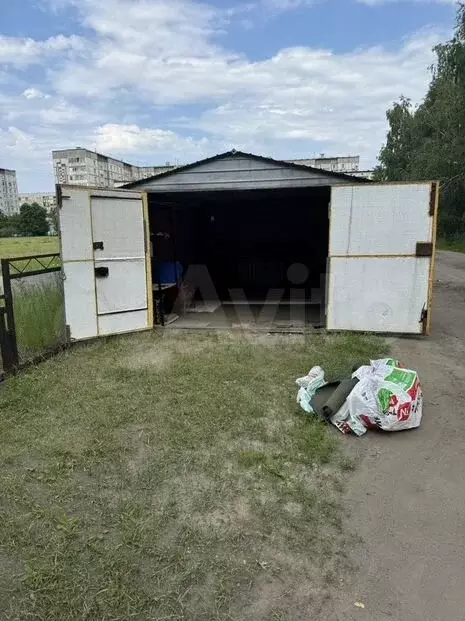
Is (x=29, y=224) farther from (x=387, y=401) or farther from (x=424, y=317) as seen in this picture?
(x=387, y=401)

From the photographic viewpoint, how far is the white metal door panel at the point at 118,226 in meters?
6.07

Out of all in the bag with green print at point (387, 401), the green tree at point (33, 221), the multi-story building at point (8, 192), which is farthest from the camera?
the multi-story building at point (8, 192)

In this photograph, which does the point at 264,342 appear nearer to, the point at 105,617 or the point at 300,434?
the point at 300,434

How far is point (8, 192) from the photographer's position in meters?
84.1

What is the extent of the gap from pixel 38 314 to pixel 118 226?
1.67 metres

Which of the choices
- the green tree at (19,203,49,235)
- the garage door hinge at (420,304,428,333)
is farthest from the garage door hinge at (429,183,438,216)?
the green tree at (19,203,49,235)

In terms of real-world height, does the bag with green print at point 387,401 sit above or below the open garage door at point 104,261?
below

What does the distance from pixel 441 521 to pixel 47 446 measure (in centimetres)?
263

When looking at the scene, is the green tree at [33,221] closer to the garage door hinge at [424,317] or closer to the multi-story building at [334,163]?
the multi-story building at [334,163]

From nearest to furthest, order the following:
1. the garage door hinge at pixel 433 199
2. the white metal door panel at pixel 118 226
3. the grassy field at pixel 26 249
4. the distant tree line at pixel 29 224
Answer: the garage door hinge at pixel 433 199
the white metal door panel at pixel 118 226
the grassy field at pixel 26 249
the distant tree line at pixel 29 224

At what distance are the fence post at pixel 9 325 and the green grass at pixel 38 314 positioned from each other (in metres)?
0.26

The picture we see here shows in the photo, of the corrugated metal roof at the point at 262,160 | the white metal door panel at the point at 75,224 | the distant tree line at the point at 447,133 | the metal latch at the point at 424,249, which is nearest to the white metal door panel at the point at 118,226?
A: the white metal door panel at the point at 75,224

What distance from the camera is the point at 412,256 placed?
19.7ft

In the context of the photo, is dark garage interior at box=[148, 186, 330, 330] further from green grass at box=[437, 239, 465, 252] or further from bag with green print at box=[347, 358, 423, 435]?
green grass at box=[437, 239, 465, 252]
